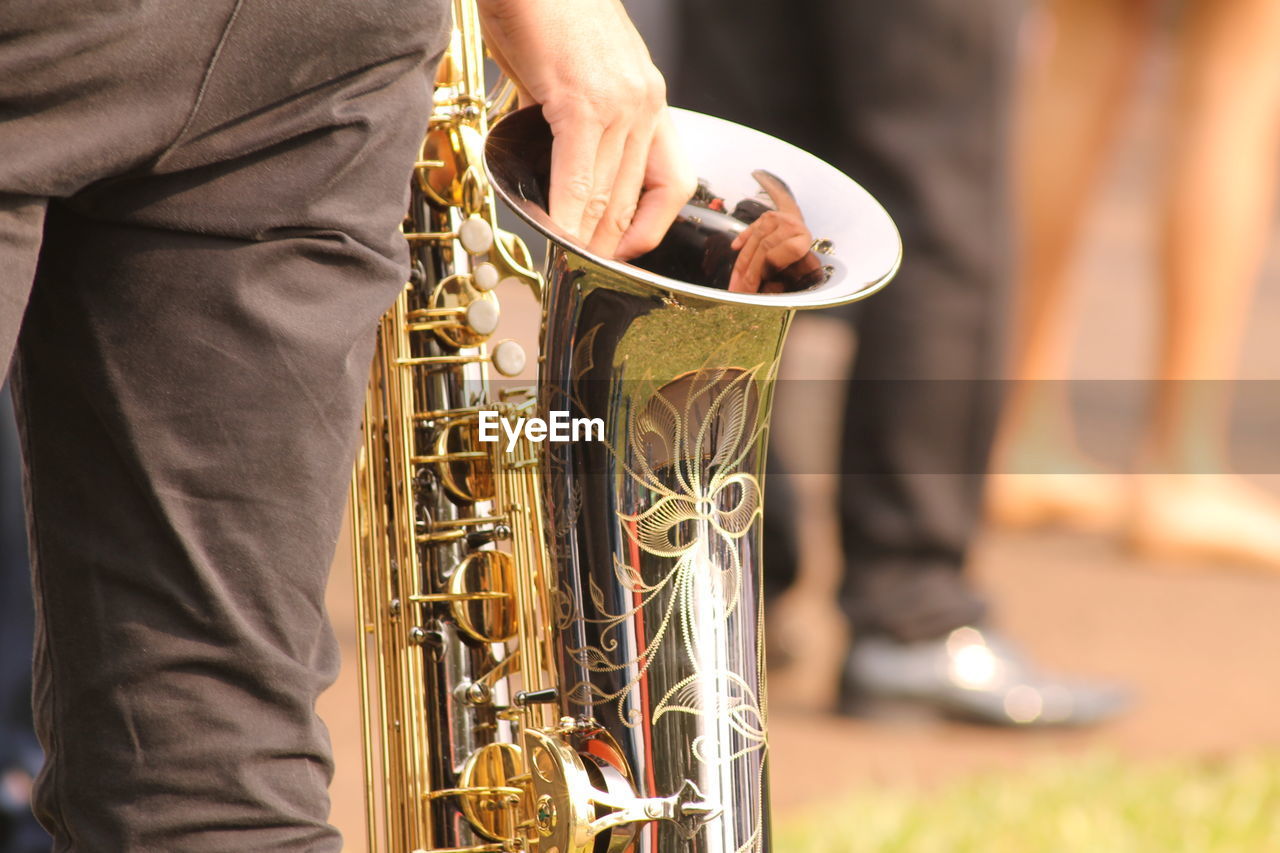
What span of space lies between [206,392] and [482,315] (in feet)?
1.31

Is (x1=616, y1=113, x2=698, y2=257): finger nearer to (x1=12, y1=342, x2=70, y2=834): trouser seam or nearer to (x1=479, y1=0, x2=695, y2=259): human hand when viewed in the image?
(x1=479, y1=0, x2=695, y2=259): human hand

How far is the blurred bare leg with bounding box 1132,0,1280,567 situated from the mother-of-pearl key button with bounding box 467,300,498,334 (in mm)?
2743

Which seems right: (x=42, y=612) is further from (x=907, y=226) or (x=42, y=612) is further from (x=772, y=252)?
(x=907, y=226)

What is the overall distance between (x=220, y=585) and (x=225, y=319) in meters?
0.15

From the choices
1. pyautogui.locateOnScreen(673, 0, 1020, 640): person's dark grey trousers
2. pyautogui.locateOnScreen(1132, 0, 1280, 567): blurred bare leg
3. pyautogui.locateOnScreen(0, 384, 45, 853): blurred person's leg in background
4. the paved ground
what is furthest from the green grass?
pyautogui.locateOnScreen(1132, 0, 1280, 567): blurred bare leg

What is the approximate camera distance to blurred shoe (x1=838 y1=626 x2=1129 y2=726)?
2.71 m

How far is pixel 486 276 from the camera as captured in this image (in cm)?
125

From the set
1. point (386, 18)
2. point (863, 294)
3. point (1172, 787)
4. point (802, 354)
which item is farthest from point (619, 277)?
point (802, 354)

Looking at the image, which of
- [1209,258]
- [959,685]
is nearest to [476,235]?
[959,685]

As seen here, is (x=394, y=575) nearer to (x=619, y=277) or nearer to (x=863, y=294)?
(x=619, y=277)

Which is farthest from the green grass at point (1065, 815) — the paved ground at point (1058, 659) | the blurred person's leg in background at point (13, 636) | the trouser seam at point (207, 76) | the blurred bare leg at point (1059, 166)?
the trouser seam at point (207, 76)

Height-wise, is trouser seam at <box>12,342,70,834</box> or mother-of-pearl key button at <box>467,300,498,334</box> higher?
mother-of-pearl key button at <box>467,300,498,334</box>

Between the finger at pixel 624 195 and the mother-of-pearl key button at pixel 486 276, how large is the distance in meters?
Result: 0.14

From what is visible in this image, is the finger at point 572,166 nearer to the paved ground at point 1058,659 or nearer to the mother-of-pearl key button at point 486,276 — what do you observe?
the mother-of-pearl key button at point 486,276
